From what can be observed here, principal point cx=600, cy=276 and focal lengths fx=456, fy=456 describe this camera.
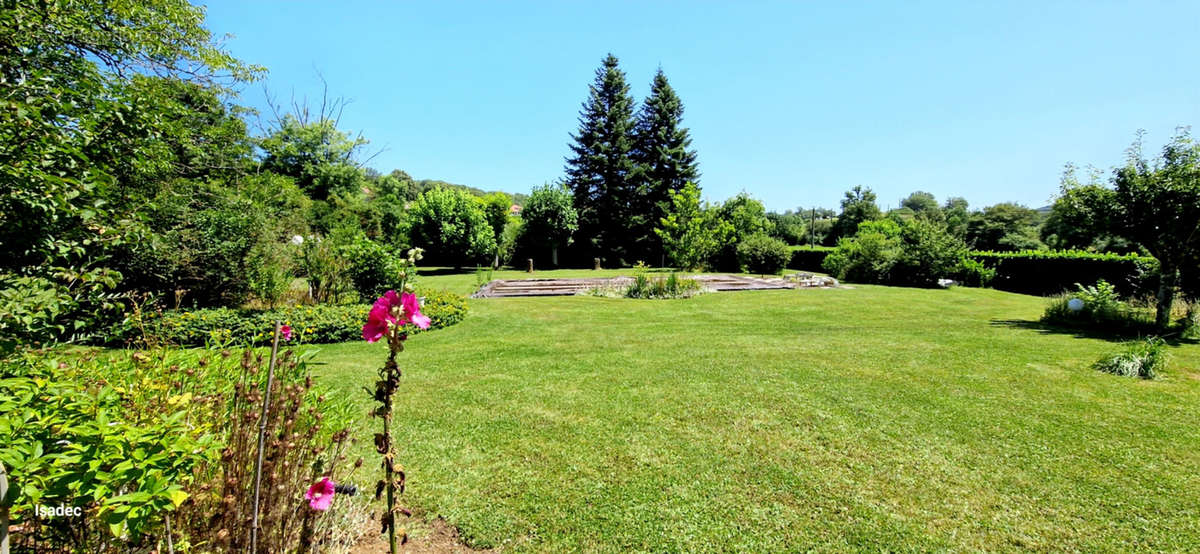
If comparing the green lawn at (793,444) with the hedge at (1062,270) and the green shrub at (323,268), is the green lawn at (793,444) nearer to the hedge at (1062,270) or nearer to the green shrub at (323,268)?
the green shrub at (323,268)

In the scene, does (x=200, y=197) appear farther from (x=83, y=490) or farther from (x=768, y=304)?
(x=768, y=304)

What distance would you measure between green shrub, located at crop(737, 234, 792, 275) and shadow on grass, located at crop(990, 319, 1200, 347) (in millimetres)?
13400

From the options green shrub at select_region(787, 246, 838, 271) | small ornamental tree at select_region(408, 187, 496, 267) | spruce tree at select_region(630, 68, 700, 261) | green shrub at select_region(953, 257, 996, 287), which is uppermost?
spruce tree at select_region(630, 68, 700, 261)

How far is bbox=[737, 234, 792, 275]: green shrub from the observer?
22.4 meters

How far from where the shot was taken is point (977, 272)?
58.9 ft

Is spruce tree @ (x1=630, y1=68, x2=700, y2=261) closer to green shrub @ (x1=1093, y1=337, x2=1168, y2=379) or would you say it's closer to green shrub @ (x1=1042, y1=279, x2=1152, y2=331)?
green shrub @ (x1=1042, y1=279, x2=1152, y2=331)

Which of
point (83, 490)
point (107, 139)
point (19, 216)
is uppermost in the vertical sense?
point (107, 139)

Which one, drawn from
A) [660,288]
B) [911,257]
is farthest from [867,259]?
[660,288]

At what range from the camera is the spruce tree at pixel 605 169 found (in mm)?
29812

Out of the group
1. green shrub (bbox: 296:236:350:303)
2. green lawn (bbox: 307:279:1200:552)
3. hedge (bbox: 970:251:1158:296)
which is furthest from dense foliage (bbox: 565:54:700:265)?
green lawn (bbox: 307:279:1200:552)

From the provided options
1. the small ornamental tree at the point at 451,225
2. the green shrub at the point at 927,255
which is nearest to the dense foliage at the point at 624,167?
the small ornamental tree at the point at 451,225

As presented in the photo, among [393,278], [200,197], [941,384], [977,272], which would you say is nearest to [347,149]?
[200,197]

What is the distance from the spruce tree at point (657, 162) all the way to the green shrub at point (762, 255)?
7283 mm

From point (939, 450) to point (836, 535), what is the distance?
1.64 m
